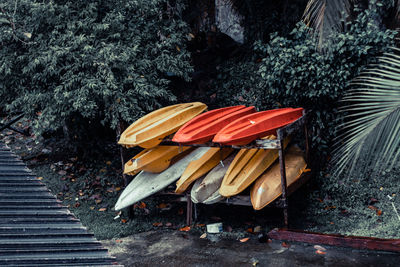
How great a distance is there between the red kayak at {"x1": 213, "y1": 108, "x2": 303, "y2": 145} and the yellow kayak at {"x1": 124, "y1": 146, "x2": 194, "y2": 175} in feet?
3.49

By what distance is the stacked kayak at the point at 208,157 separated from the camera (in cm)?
555

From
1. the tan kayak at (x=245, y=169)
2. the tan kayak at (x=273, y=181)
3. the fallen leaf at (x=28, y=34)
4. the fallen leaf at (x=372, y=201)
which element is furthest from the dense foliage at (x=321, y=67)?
the fallen leaf at (x=28, y=34)

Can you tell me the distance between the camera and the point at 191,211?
636 cm

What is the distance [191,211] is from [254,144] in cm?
160

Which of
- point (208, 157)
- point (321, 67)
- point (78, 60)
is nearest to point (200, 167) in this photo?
point (208, 157)

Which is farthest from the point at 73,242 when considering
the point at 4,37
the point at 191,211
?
the point at 4,37

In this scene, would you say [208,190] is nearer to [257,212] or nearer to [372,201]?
[257,212]

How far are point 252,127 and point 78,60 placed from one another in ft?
11.0

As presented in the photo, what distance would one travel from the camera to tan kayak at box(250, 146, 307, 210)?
5.48 metres

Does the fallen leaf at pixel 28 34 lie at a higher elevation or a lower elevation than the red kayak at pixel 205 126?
higher

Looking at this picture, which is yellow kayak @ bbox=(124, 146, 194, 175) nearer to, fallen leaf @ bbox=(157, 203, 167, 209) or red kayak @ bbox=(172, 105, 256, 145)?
red kayak @ bbox=(172, 105, 256, 145)

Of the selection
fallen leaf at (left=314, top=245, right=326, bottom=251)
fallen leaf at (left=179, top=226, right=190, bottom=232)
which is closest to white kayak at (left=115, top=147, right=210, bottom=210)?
fallen leaf at (left=179, top=226, right=190, bottom=232)

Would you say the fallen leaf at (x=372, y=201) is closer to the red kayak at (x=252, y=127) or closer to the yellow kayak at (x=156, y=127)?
the red kayak at (x=252, y=127)

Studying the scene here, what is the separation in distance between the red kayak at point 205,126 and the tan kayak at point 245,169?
1.79ft
